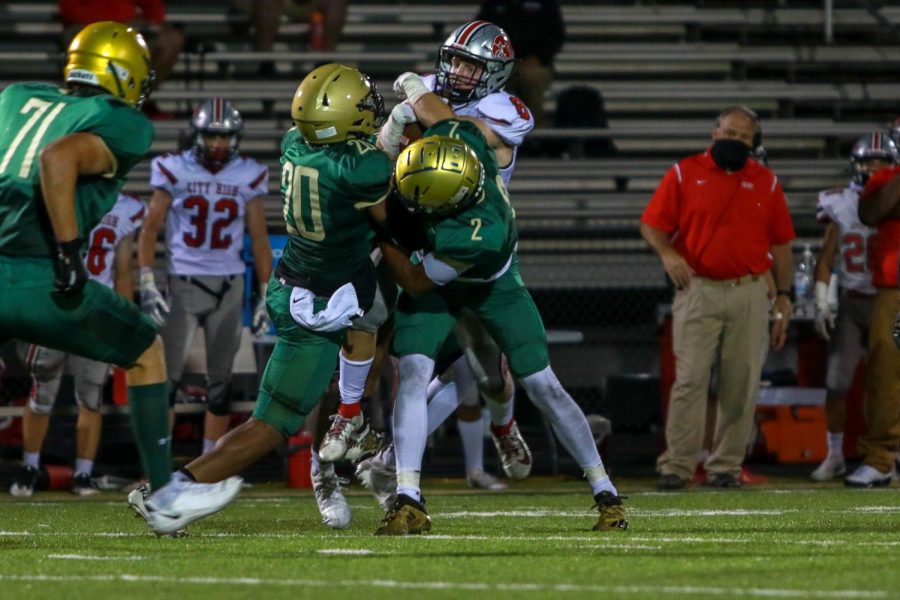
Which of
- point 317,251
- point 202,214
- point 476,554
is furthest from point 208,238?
point 476,554

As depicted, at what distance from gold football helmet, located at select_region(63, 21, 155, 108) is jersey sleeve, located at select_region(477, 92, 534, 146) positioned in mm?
1290

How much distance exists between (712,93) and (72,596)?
9.36 metres


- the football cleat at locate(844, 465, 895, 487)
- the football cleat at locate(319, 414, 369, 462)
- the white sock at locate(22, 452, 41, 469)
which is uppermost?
the football cleat at locate(319, 414, 369, 462)

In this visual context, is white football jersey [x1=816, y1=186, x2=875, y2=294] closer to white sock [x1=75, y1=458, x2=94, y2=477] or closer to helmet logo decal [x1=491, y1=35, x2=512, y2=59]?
helmet logo decal [x1=491, y1=35, x2=512, y2=59]

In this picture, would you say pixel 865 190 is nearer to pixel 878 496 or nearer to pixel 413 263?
pixel 878 496

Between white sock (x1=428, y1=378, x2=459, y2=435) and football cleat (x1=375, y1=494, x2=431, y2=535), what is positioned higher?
white sock (x1=428, y1=378, x2=459, y2=435)

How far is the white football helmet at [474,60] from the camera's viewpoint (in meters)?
5.82

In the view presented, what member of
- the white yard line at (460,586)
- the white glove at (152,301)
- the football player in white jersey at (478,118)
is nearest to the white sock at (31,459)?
the white glove at (152,301)

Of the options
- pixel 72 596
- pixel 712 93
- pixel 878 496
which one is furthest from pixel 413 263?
pixel 712 93

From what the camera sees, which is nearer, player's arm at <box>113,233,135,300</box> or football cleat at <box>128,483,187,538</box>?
football cleat at <box>128,483,187,538</box>

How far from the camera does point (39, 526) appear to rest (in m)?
5.90

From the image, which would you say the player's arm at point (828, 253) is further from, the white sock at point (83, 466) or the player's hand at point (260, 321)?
the white sock at point (83, 466)

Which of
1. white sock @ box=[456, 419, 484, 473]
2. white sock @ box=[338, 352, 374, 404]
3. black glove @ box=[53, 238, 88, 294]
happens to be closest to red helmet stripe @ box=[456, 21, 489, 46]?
white sock @ box=[338, 352, 374, 404]

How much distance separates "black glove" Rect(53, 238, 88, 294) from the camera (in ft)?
14.8
